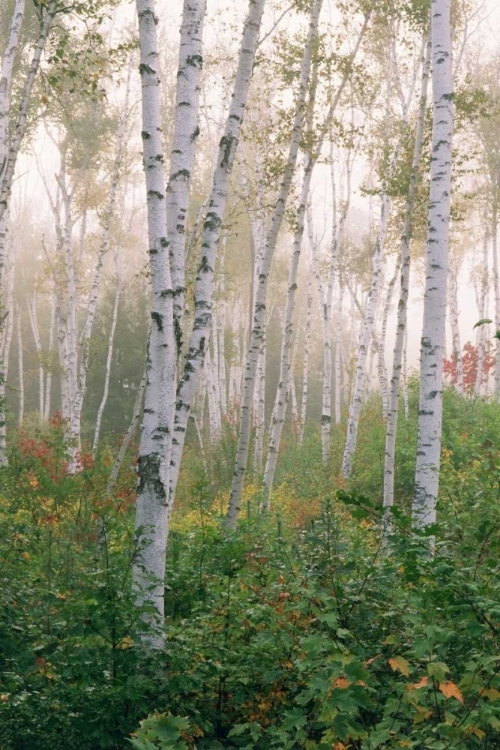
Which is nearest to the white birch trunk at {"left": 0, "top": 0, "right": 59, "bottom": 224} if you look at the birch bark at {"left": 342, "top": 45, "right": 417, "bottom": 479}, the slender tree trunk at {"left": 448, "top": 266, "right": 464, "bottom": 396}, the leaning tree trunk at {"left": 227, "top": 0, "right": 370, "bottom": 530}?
the leaning tree trunk at {"left": 227, "top": 0, "right": 370, "bottom": 530}

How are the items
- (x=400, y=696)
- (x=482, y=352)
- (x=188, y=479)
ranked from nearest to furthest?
1. (x=400, y=696)
2. (x=188, y=479)
3. (x=482, y=352)

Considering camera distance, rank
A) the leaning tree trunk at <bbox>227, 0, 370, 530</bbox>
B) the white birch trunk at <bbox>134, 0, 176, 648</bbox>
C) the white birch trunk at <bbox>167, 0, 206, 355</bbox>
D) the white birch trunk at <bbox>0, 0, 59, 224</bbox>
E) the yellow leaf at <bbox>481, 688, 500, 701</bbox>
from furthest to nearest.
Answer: the white birch trunk at <bbox>0, 0, 59, 224</bbox>, the leaning tree trunk at <bbox>227, 0, 370, 530</bbox>, the white birch trunk at <bbox>167, 0, 206, 355</bbox>, the white birch trunk at <bbox>134, 0, 176, 648</bbox>, the yellow leaf at <bbox>481, 688, 500, 701</bbox>

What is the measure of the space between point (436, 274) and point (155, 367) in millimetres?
3467

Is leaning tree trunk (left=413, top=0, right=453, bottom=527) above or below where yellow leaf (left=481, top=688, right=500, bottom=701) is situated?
above

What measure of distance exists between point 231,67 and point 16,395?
2006 cm

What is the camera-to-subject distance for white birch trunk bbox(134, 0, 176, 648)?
4.69 m

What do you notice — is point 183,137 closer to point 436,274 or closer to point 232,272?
point 436,274

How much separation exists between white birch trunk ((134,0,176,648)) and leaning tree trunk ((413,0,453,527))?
2957mm

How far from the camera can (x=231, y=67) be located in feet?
71.4

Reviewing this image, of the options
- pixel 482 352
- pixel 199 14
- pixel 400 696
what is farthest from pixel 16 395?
pixel 400 696

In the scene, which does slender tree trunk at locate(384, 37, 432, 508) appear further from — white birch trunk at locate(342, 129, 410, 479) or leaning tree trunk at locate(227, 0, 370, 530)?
white birch trunk at locate(342, 129, 410, 479)

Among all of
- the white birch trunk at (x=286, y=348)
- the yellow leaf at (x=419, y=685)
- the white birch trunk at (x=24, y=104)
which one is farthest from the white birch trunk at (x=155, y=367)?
the white birch trunk at (x=286, y=348)

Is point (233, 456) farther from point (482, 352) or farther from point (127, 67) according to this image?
point (482, 352)

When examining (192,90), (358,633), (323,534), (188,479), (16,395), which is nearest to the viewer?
(358,633)
